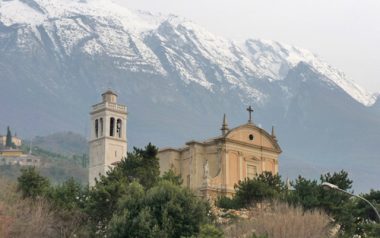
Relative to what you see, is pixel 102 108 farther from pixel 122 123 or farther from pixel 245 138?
pixel 245 138

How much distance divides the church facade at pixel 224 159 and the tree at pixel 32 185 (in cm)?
2024

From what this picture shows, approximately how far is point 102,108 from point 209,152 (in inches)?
870

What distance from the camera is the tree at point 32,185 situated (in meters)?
51.5

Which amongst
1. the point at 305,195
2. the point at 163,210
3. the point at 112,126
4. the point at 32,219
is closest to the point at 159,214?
the point at 163,210

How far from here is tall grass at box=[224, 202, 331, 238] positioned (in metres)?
40.8

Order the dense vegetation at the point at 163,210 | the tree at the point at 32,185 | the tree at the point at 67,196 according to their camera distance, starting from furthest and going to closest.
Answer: the tree at the point at 32,185 < the tree at the point at 67,196 < the dense vegetation at the point at 163,210

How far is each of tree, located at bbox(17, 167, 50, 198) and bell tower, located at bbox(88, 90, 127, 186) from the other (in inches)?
1435

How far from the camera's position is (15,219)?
149 ft

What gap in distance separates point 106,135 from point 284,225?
5142 cm

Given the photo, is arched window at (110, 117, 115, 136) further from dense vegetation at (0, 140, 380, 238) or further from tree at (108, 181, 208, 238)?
tree at (108, 181, 208, 238)

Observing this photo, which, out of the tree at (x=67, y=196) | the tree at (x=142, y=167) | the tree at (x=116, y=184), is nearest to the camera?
the tree at (x=116, y=184)

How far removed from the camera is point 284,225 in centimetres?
4106

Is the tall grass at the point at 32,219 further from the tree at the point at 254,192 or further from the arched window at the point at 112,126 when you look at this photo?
the arched window at the point at 112,126

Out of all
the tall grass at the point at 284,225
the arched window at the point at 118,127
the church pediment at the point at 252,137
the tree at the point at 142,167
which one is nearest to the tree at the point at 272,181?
the tree at the point at 142,167
